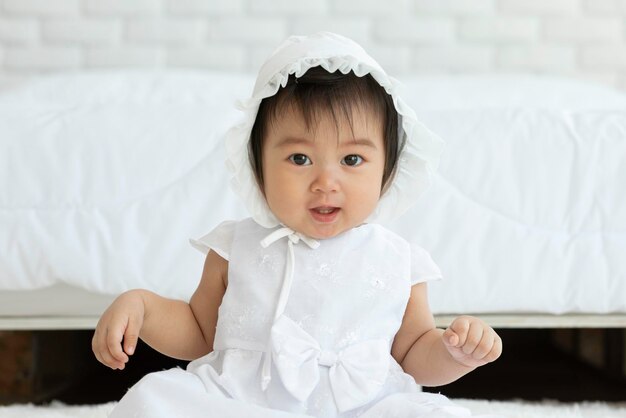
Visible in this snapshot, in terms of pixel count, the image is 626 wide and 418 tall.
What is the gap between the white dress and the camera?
106 centimetres

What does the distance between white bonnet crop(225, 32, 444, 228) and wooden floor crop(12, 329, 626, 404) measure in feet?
2.73

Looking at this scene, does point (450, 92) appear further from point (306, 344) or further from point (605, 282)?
point (306, 344)

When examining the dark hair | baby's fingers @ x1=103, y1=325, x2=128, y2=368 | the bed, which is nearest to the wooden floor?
the bed

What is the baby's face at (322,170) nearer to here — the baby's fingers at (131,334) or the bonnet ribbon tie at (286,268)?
the bonnet ribbon tie at (286,268)

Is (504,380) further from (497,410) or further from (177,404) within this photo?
(177,404)

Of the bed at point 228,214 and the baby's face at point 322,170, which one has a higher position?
the baby's face at point 322,170

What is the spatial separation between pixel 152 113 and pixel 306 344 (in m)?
0.70

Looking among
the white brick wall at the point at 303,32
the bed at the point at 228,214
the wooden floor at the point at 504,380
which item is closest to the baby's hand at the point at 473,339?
the bed at the point at 228,214

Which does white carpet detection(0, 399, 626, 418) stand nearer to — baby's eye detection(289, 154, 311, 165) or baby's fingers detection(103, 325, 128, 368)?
baby's fingers detection(103, 325, 128, 368)

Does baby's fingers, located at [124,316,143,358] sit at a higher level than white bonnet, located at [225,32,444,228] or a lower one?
lower

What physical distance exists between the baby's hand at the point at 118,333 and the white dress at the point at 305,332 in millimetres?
39

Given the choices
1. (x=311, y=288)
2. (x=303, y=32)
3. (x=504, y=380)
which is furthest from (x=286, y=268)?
(x=303, y=32)

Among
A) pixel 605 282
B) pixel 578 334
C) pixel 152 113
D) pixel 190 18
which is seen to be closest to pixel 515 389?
pixel 578 334

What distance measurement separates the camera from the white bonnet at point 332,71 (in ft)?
3.57
